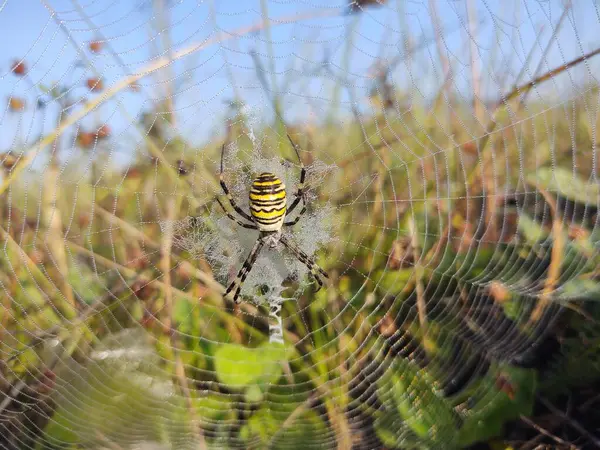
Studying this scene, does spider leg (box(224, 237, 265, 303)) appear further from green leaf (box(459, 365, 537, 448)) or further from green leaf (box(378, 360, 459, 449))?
green leaf (box(459, 365, 537, 448))

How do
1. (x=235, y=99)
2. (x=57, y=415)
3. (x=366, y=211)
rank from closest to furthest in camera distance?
(x=57, y=415) → (x=235, y=99) → (x=366, y=211)

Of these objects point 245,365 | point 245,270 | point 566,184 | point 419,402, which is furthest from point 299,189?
point 566,184

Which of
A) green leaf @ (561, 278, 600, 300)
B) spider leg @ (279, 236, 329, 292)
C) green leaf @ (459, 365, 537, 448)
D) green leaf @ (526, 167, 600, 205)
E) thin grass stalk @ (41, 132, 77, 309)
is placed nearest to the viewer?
green leaf @ (459, 365, 537, 448)

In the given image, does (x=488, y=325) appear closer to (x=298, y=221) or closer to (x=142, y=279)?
(x=298, y=221)

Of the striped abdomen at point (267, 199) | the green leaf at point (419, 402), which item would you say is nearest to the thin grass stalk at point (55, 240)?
the striped abdomen at point (267, 199)

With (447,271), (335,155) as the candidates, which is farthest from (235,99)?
(447,271)

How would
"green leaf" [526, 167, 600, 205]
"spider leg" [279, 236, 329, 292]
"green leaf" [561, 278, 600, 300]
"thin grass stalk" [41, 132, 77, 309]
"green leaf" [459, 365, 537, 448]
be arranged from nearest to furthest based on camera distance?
1. "green leaf" [459, 365, 537, 448]
2. "green leaf" [561, 278, 600, 300]
3. "thin grass stalk" [41, 132, 77, 309]
4. "green leaf" [526, 167, 600, 205]
5. "spider leg" [279, 236, 329, 292]

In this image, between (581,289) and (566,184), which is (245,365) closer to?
(581,289)

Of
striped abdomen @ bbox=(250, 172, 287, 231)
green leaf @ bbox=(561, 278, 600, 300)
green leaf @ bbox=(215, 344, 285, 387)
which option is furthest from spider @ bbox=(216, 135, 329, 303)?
green leaf @ bbox=(561, 278, 600, 300)
